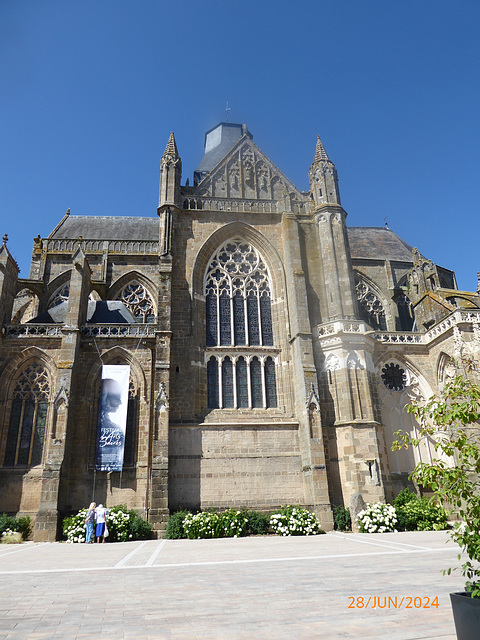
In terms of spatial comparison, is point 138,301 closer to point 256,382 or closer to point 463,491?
point 256,382

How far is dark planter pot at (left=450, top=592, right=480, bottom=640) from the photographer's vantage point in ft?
10.4

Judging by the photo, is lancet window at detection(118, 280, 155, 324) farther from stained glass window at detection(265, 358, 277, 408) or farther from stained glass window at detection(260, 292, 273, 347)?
stained glass window at detection(265, 358, 277, 408)

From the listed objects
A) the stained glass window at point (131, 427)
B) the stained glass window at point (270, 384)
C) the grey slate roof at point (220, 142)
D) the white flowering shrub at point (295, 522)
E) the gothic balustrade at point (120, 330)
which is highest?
the grey slate roof at point (220, 142)

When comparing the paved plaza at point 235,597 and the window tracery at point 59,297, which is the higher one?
the window tracery at point 59,297

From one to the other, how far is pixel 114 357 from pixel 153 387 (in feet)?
7.55

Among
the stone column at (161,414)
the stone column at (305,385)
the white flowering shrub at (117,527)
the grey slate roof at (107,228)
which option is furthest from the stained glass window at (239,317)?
the grey slate roof at (107,228)

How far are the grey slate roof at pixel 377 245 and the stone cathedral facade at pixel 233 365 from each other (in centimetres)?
646

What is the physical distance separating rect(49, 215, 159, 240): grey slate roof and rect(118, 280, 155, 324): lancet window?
526 cm

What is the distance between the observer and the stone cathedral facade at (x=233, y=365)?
681 inches

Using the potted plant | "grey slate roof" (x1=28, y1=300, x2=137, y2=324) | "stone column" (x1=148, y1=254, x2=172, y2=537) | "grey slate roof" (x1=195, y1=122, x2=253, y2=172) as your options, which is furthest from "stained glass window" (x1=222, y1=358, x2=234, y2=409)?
"grey slate roof" (x1=195, y1=122, x2=253, y2=172)

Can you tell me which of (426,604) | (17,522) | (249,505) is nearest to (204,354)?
(249,505)

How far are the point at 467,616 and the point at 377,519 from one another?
44.8ft

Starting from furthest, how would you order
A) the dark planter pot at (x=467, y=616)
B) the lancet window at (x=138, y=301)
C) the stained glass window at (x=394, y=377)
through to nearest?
the lancet window at (x=138, y=301) < the stained glass window at (x=394, y=377) < the dark planter pot at (x=467, y=616)

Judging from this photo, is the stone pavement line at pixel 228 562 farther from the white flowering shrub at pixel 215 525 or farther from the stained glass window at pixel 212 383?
the stained glass window at pixel 212 383
